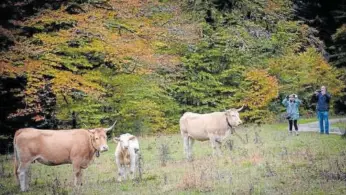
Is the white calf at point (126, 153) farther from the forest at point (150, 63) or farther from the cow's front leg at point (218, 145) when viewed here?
the forest at point (150, 63)

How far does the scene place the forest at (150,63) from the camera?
2086 centimetres

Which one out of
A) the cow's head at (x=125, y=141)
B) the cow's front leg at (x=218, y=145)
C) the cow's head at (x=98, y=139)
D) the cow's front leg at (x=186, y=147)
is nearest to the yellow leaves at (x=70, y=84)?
the cow's front leg at (x=186, y=147)

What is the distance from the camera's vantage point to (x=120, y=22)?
23.3 meters

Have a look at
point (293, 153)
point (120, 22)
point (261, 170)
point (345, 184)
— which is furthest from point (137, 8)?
point (345, 184)

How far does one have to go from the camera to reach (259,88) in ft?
94.7

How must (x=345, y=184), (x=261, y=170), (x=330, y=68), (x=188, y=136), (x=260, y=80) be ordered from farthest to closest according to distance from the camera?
(x=330, y=68) → (x=260, y=80) → (x=188, y=136) → (x=261, y=170) → (x=345, y=184)

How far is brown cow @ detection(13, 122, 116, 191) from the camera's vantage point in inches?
464

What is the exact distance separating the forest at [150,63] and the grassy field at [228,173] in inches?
188

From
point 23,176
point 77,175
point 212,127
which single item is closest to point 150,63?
point 212,127

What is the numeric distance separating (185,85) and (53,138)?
1784cm

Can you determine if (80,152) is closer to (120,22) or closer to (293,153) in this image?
(293,153)

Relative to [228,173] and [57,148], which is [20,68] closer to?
[57,148]

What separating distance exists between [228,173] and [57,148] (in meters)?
4.14

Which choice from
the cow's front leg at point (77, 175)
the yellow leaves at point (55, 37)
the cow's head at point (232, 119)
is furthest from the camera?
the yellow leaves at point (55, 37)
